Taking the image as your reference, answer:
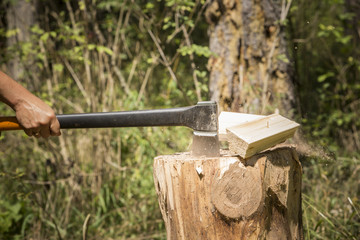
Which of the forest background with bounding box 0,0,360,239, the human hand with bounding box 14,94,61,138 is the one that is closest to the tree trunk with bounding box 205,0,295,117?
the forest background with bounding box 0,0,360,239

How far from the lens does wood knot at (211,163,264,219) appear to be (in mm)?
1467

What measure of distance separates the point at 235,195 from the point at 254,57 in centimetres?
192

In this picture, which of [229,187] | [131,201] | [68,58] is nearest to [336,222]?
[229,187]

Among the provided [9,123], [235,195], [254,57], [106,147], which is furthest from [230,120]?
[106,147]

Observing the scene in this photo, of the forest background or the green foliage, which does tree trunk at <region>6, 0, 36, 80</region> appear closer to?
the forest background

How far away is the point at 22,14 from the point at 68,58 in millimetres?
1617

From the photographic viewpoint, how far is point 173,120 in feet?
5.23

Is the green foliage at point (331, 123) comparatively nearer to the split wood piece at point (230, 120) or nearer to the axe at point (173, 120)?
the split wood piece at point (230, 120)

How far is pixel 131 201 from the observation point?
3082 millimetres

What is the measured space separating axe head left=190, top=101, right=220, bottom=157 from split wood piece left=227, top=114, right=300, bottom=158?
72 mm

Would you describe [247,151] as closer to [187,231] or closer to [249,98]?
[187,231]

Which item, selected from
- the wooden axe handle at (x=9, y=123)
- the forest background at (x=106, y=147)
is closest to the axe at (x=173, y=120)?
the wooden axe handle at (x=9, y=123)

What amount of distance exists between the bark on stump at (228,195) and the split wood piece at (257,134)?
0.16ft

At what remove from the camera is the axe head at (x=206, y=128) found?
1.54m
